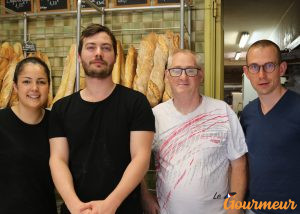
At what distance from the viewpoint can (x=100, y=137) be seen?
128 cm

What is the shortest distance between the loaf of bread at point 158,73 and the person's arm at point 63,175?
2.20 ft

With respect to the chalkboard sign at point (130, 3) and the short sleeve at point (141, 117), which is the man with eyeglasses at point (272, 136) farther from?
the chalkboard sign at point (130, 3)

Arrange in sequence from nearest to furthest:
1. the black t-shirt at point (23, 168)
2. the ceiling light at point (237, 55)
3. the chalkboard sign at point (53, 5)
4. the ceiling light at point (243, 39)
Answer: the black t-shirt at point (23, 168), the chalkboard sign at point (53, 5), the ceiling light at point (243, 39), the ceiling light at point (237, 55)

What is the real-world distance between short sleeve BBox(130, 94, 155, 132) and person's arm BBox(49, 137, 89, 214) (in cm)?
31

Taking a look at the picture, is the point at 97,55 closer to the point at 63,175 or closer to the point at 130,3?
the point at 63,175

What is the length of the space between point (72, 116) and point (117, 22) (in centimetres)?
116

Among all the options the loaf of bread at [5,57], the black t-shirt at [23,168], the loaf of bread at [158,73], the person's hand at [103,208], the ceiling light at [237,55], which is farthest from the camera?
the ceiling light at [237,55]

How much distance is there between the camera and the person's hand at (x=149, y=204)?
1.49 meters

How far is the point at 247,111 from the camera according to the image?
1510 millimetres

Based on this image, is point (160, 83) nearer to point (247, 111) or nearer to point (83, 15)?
point (247, 111)

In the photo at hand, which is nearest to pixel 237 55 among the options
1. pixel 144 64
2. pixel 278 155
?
pixel 144 64

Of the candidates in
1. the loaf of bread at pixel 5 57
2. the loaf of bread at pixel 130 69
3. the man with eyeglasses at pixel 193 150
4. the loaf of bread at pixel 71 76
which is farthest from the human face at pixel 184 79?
the loaf of bread at pixel 5 57

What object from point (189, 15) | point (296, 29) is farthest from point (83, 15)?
point (296, 29)

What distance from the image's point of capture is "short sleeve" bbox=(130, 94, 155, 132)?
4.18 ft
